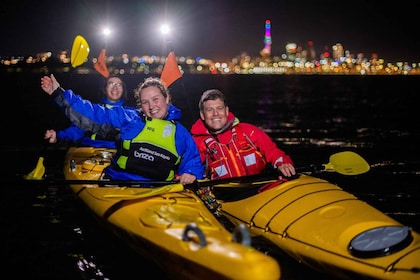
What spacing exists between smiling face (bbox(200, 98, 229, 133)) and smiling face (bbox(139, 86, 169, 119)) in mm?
599

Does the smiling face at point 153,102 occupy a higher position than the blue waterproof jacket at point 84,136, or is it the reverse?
the smiling face at point 153,102

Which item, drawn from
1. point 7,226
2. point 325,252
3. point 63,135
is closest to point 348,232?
point 325,252

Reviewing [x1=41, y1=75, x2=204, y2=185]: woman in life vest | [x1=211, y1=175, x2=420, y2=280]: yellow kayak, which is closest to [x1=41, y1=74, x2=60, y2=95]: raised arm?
[x1=41, y1=75, x2=204, y2=185]: woman in life vest

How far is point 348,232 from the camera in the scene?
13.4 feet

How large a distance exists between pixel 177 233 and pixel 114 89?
4.65 metres

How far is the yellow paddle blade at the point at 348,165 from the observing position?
5.78m

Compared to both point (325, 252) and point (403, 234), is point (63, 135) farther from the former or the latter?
point (403, 234)

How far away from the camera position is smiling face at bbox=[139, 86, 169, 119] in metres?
5.11

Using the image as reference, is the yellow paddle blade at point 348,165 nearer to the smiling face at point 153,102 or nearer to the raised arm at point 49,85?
the smiling face at point 153,102

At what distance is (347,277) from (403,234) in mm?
638

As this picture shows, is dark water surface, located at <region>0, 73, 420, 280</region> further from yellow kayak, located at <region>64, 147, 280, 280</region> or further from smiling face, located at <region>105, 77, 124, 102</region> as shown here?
smiling face, located at <region>105, 77, 124, 102</region>

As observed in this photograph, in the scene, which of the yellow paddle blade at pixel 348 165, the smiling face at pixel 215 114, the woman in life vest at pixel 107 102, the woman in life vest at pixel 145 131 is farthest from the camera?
the woman in life vest at pixel 107 102

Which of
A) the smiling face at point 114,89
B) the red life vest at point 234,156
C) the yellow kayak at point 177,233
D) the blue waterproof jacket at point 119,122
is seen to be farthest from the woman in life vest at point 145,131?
the smiling face at point 114,89

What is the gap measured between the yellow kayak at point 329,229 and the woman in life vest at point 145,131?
867mm
